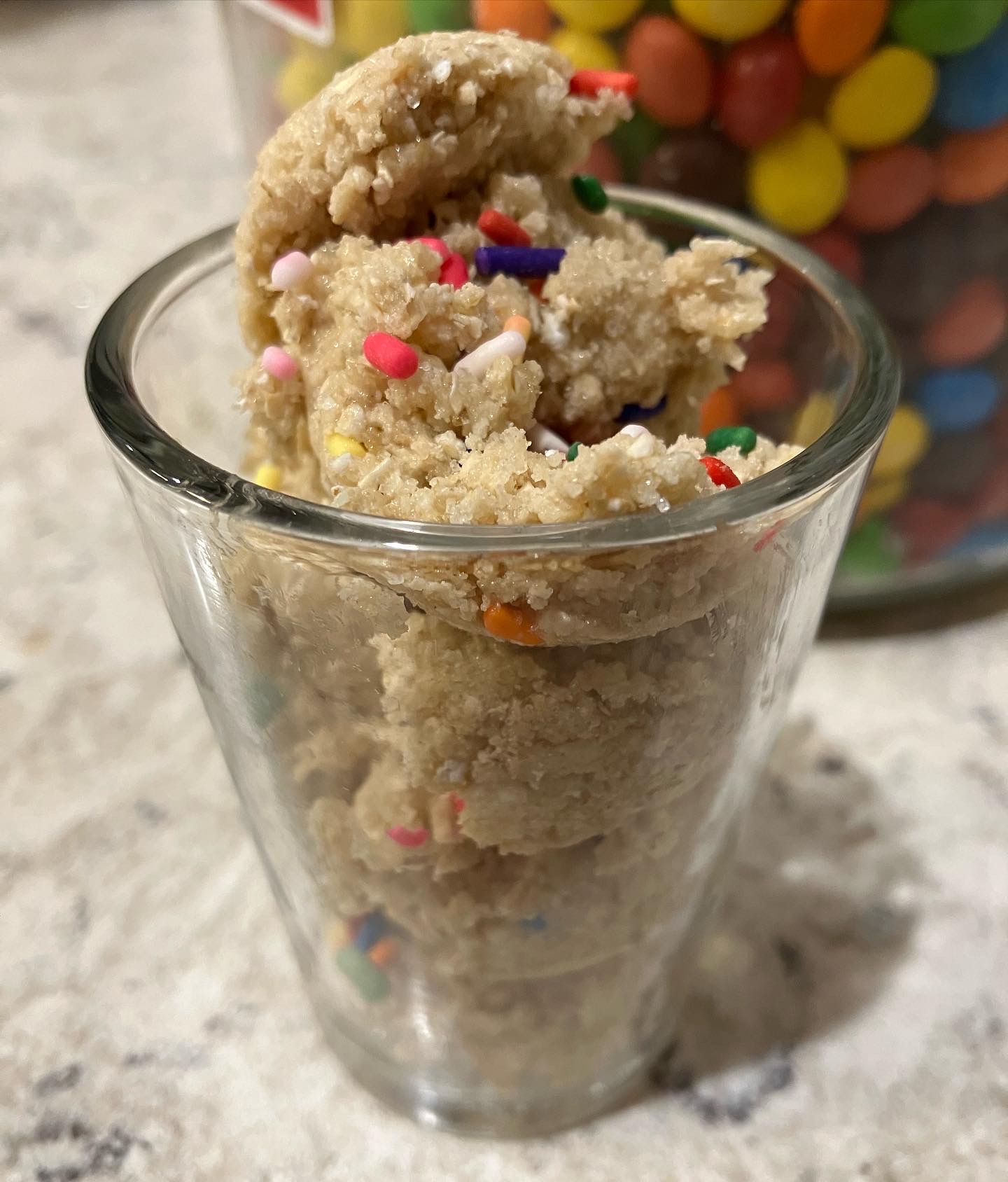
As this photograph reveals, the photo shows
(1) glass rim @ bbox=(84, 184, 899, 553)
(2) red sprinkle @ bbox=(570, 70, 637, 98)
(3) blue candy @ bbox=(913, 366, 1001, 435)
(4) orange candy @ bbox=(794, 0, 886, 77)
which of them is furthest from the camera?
(3) blue candy @ bbox=(913, 366, 1001, 435)

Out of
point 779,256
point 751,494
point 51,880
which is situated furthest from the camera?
point 51,880

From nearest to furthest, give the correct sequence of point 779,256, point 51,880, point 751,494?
1. point 751,494
2. point 779,256
3. point 51,880

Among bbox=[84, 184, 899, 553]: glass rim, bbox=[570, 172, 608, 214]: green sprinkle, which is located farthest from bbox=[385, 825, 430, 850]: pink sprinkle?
bbox=[570, 172, 608, 214]: green sprinkle

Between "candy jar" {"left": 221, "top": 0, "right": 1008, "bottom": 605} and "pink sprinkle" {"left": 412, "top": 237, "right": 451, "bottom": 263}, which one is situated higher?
"pink sprinkle" {"left": 412, "top": 237, "right": 451, "bottom": 263}

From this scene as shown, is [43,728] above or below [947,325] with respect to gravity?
below

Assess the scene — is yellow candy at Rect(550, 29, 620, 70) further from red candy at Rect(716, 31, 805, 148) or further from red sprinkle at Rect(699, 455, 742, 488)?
red sprinkle at Rect(699, 455, 742, 488)

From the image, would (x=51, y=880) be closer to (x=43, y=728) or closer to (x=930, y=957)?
(x=43, y=728)

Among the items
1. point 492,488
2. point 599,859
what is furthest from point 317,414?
point 599,859

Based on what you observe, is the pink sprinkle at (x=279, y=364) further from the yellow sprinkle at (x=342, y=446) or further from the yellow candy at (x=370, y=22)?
the yellow candy at (x=370, y=22)
